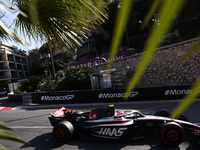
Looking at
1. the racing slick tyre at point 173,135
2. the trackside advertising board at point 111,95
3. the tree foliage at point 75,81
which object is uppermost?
the tree foliage at point 75,81

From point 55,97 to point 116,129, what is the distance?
9.56 metres

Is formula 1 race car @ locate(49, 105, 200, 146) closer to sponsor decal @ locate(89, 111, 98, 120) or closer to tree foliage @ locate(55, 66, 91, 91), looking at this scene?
sponsor decal @ locate(89, 111, 98, 120)

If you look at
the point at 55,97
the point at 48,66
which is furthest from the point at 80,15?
the point at 48,66

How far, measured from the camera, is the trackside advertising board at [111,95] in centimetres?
1108

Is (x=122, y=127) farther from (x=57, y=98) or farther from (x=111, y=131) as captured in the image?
(x=57, y=98)

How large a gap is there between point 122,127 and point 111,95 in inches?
286

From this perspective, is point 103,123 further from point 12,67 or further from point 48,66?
point 12,67

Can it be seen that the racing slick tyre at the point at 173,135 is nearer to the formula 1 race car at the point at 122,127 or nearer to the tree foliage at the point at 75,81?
the formula 1 race car at the point at 122,127

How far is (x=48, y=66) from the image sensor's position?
137ft

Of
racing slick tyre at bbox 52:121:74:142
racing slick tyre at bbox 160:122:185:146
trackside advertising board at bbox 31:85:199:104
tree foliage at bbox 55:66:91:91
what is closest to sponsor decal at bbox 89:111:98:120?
racing slick tyre at bbox 52:121:74:142

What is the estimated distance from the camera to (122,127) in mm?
5203

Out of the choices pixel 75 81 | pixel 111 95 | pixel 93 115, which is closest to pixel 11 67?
pixel 75 81

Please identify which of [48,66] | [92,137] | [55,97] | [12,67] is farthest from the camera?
[12,67]

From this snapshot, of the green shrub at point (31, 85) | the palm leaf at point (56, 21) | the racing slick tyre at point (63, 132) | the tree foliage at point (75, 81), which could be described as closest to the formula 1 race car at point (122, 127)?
the racing slick tyre at point (63, 132)
